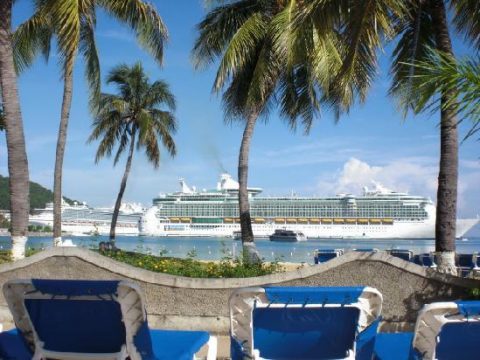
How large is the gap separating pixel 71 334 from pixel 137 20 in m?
9.98

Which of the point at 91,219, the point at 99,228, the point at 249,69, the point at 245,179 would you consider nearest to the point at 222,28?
the point at 249,69

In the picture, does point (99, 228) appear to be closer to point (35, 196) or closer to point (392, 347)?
point (35, 196)

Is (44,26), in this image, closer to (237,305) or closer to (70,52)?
(70,52)

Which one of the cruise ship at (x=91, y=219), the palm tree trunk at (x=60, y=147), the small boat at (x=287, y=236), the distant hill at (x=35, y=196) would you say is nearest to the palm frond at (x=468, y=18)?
the palm tree trunk at (x=60, y=147)

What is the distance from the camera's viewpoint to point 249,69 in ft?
44.4

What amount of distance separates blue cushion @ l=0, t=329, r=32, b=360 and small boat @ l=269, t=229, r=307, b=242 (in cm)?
5631

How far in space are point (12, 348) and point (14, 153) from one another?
5.65m

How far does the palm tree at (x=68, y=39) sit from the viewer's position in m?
9.74

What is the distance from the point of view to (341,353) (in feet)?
7.70

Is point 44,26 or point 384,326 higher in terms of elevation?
point 44,26

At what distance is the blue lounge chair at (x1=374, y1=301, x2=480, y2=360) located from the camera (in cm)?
208

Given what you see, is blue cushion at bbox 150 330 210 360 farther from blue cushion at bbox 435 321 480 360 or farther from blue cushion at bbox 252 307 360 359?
blue cushion at bbox 435 321 480 360

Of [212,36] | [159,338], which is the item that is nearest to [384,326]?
[159,338]

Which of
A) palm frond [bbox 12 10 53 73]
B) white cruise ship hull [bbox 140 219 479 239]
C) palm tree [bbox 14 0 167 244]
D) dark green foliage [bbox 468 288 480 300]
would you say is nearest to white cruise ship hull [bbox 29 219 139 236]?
white cruise ship hull [bbox 140 219 479 239]
